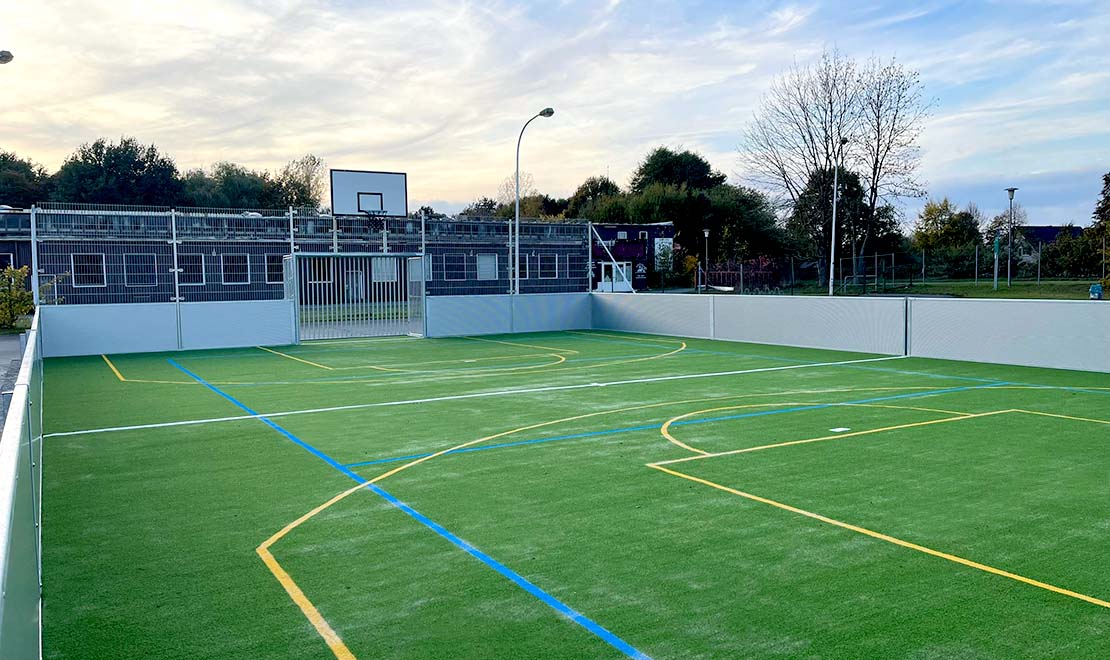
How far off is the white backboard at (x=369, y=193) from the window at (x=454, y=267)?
4633 millimetres

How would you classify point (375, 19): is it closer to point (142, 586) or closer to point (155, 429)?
point (155, 429)

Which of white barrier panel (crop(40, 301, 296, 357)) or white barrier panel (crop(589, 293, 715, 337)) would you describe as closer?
white barrier panel (crop(40, 301, 296, 357))

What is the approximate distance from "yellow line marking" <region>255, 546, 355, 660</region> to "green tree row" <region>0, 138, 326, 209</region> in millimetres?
59350

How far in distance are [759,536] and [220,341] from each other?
20.0m

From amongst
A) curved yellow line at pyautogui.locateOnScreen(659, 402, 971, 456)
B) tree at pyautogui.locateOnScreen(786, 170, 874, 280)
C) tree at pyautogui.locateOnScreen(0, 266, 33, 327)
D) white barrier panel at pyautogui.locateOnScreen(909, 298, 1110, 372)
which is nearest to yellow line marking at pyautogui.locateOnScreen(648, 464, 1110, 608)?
curved yellow line at pyautogui.locateOnScreen(659, 402, 971, 456)

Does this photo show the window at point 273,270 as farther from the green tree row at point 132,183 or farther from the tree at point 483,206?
the tree at point 483,206

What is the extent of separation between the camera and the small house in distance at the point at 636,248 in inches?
2005

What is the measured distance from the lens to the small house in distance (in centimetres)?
5094

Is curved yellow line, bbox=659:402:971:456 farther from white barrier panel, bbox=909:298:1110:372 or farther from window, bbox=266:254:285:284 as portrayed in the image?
window, bbox=266:254:285:284

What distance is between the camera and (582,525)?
6.82m

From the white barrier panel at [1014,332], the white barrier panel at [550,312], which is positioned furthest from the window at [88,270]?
the white barrier panel at [1014,332]

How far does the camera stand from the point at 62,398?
1406 centimetres

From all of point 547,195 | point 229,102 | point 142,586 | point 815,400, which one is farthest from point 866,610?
point 547,195

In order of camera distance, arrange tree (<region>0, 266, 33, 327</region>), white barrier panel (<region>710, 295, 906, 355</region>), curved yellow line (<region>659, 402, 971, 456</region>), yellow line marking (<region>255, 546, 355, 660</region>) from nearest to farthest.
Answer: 1. yellow line marking (<region>255, 546, 355, 660</region>)
2. curved yellow line (<region>659, 402, 971, 456</region>)
3. white barrier panel (<region>710, 295, 906, 355</region>)
4. tree (<region>0, 266, 33, 327</region>)
